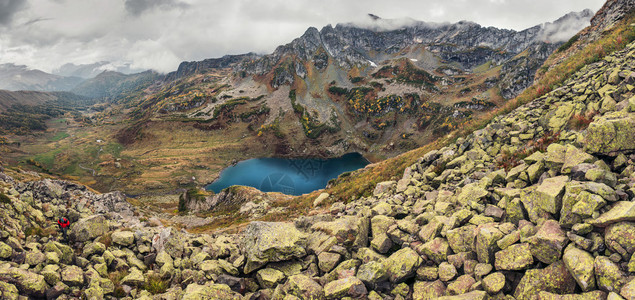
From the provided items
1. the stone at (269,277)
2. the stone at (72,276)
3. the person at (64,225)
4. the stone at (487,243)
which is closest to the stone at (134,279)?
the stone at (72,276)

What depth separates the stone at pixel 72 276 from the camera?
1041 centimetres

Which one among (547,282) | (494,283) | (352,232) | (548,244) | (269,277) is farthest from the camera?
(352,232)

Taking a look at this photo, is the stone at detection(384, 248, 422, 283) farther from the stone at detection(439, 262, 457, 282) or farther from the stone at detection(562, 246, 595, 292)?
the stone at detection(562, 246, 595, 292)

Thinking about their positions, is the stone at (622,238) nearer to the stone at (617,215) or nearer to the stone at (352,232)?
the stone at (617,215)

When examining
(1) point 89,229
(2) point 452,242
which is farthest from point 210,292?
(1) point 89,229

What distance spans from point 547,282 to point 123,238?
19848mm

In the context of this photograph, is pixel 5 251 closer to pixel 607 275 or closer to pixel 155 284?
pixel 155 284

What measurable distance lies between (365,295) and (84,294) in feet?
39.9

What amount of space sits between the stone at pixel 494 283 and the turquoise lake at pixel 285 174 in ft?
409

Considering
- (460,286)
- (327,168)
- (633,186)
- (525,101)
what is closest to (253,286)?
(460,286)

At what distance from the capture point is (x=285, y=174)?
541 ft

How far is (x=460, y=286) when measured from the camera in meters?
7.22

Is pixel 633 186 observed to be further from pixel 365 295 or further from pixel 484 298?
pixel 365 295

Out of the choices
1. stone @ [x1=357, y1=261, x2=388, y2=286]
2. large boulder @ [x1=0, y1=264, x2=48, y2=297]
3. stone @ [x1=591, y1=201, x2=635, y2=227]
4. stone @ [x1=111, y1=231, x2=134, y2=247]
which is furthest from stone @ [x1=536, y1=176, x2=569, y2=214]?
stone @ [x1=111, y1=231, x2=134, y2=247]
